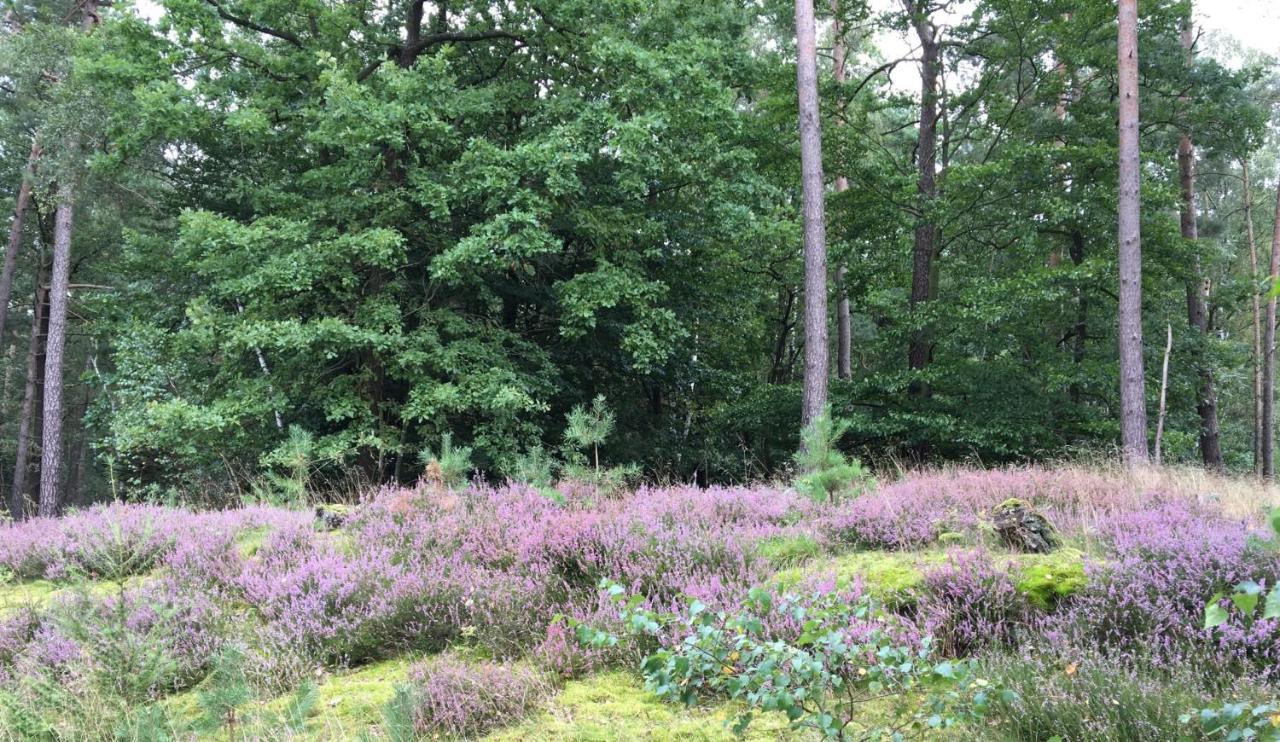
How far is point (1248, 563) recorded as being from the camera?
333cm

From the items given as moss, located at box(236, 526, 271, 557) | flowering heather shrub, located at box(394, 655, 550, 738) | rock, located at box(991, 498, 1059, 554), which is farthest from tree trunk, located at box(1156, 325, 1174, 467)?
moss, located at box(236, 526, 271, 557)

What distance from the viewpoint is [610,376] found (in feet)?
54.5

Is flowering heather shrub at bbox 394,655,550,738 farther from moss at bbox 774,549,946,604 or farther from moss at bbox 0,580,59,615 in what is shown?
moss at bbox 0,580,59,615

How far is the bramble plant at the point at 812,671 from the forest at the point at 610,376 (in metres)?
0.03

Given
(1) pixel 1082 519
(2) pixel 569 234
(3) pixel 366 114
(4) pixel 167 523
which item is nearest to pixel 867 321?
(2) pixel 569 234

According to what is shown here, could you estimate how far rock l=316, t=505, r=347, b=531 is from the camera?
245 inches

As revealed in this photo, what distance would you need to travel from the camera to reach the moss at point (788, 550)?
4457 millimetres

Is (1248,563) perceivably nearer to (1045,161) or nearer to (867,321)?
(1045,161)

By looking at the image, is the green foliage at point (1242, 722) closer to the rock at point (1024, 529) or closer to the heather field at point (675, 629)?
the heather field at point (675, 629)

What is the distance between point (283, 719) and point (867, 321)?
79.0 feet

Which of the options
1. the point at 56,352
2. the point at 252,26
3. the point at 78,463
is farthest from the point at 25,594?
the point at 78,463

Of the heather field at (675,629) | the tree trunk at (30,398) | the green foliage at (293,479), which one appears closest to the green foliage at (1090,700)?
the heather field at (675,629)

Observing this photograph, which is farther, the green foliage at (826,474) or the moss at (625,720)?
the green foliage at (826,474)

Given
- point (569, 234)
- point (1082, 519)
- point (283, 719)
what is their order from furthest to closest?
point (569, 234), point (1082, 519), point (283, 719)
